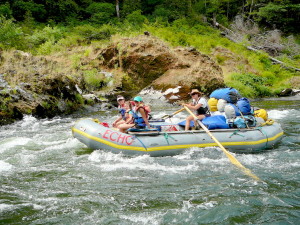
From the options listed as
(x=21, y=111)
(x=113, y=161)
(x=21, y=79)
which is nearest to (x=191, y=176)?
(x=113, y=161)

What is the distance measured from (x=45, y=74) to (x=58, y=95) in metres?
1.19

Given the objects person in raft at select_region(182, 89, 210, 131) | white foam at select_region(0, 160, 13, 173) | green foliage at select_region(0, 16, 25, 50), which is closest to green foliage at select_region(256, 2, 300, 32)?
green foliage at select_region(0, 16, 25, 50)

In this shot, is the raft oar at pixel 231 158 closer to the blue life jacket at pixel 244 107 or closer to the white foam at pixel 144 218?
the blue life jacket at pixel 244 107

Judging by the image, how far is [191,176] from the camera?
5.48 meters

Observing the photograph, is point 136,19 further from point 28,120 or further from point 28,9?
point 28,120

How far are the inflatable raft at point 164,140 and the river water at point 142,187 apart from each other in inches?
7.1

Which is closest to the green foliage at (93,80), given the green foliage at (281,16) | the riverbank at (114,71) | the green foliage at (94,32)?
the riverbank at (114,71)

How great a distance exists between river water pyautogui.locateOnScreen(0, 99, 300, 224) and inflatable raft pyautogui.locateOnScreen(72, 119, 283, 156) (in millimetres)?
180

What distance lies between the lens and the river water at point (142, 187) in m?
4.06

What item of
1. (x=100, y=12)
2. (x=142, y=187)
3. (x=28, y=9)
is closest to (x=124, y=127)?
(x=142, y=187)

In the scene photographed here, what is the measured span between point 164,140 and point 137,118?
2.85 feet

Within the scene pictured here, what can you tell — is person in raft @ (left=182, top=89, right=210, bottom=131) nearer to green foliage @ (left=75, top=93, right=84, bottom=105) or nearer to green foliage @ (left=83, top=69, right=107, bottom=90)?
green foliage @ (left=75, top=93, right=84, bottom=105)

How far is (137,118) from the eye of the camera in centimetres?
705

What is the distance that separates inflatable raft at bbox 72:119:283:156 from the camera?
21.6 ft
